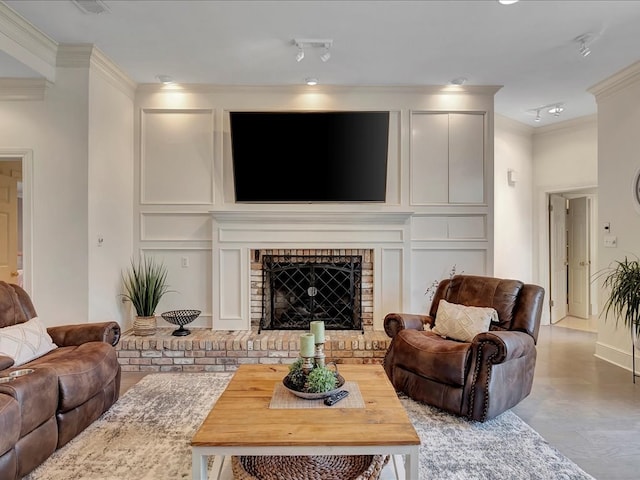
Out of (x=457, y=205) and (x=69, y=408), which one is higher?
(x=457, y=205)

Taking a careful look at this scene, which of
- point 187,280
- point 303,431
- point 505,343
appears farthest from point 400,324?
point 187,280

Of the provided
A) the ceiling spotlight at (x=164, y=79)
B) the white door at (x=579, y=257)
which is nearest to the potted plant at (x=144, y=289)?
the ceiling spotlight at (x=164, y=79)

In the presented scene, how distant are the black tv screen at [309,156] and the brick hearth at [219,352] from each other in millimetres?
1548

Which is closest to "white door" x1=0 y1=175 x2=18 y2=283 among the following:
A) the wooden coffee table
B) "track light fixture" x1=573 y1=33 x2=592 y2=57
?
the wooden coffee table

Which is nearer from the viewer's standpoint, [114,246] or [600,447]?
[600,447]

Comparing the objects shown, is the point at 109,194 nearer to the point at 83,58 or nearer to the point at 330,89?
the point at 83,58

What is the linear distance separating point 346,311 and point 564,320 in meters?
3.92

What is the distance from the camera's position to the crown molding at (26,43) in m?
2.90

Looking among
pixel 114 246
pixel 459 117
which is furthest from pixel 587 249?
pixel 114 246

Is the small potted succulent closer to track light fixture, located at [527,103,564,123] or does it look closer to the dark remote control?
the dark remote control

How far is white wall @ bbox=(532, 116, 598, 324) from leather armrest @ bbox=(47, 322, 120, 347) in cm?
550

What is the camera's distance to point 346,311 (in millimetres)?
4301

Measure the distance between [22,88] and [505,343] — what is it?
459 cm

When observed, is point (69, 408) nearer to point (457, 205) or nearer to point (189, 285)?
point (189, 285)
